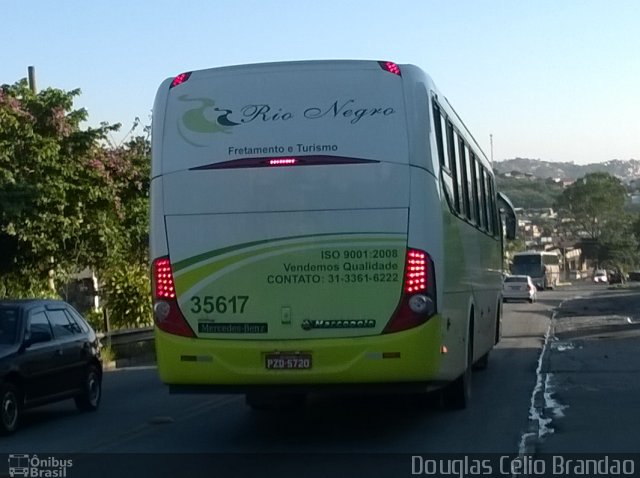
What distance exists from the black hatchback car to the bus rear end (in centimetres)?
275

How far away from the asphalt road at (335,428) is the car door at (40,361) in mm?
435

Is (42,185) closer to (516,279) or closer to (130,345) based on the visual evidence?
(130,345)

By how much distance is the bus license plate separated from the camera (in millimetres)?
10938

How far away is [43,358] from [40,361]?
98 mm

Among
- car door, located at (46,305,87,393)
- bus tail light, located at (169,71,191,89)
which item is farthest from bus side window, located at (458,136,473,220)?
car door, located at (46,305,87,393)

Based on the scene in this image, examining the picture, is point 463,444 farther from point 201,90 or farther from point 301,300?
point 201,90

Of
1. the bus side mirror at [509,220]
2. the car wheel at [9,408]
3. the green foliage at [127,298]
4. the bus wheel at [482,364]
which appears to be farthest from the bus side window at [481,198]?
the green foliage at [127,298]

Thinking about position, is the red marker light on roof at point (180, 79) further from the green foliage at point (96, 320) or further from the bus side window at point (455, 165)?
the green foliage at point (96, 320)

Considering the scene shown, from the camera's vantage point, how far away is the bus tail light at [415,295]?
1091cm

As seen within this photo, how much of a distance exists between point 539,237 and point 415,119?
160 metres

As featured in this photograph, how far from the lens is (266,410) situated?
47.9 feet

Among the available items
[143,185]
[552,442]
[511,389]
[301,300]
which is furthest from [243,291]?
[143,185]

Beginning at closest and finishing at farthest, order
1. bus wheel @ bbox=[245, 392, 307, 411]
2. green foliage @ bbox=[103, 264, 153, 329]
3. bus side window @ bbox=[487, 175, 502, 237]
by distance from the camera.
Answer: bus wheel @ bbox=[245, 392, 307, 411]
bus side window @ bbox=[487, 175, 502, 237]
green foliage @ bbox=[103, 264, 153, 329]

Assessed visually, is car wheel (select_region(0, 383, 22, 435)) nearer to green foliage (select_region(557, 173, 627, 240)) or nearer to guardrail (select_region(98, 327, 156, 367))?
guardrail (select_region(98, 327, 156, 367))
